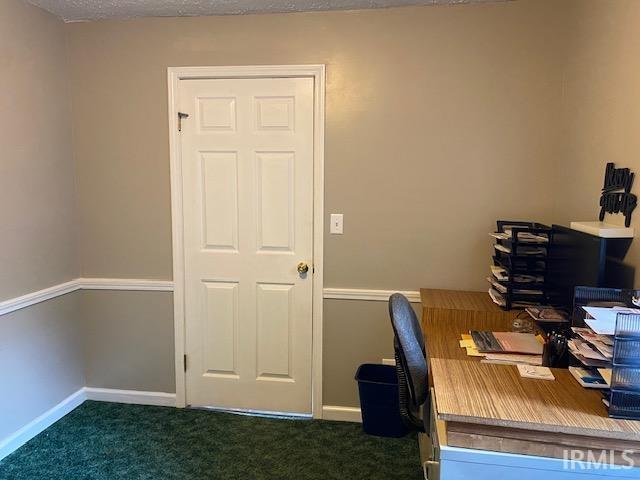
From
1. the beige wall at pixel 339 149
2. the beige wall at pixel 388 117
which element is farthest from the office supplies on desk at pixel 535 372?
the beige wall at pixel 388 117

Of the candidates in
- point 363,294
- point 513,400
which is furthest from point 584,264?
point 363,294

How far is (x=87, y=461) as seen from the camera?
238cm

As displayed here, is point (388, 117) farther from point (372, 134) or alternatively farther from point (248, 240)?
point (248, 240)

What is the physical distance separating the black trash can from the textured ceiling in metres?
2.02

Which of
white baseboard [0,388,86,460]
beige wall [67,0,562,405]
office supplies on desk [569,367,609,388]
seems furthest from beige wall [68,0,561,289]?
office supplies on desk [569,367,609,388]

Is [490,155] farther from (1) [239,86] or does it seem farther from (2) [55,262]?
(2) [55,262]

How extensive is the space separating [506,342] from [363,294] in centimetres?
97

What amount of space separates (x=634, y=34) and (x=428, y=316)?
4.55 feet

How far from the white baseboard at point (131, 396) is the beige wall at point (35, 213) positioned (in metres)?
0.14

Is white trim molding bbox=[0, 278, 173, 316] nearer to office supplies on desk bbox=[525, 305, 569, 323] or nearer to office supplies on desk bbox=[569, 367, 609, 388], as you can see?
office supplies on desk bbox=[525, 305, 569, 323]

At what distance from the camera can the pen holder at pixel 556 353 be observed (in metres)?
1.65

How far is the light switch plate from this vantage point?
2.69m

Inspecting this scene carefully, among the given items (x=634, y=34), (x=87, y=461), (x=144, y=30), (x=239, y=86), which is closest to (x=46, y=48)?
(x=144, y=30)

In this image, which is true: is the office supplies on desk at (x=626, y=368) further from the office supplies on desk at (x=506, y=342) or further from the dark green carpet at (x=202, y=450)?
the dark green carpet at (x=202, y=450)
